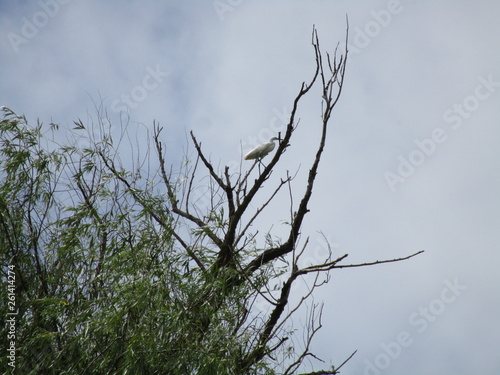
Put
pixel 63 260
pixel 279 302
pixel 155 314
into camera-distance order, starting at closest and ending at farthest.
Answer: pixel 155 314
pixel 279 302
pixel 63 260

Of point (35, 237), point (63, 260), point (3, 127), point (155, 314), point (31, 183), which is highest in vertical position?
point (3, 127)

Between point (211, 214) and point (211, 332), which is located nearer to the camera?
point (211, 332)

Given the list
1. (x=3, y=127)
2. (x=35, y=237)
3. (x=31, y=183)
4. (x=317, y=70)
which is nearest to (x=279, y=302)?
(x=317, y=70)

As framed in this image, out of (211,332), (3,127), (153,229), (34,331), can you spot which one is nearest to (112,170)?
(153,229)

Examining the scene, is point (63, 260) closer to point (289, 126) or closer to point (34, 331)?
point (34, 331)

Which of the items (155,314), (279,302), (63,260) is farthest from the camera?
(63,260)

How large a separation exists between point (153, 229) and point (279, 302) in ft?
3.93

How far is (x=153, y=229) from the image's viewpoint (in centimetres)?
457

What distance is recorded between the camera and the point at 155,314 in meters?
3.79

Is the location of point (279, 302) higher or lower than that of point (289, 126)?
lower

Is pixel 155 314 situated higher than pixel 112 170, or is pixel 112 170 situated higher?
pixel 112 170

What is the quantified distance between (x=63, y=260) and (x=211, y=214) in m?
1.22

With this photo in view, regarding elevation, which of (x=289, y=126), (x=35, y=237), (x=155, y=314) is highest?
(x=35, y=237)

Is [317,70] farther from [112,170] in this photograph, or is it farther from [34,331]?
[34,331]
